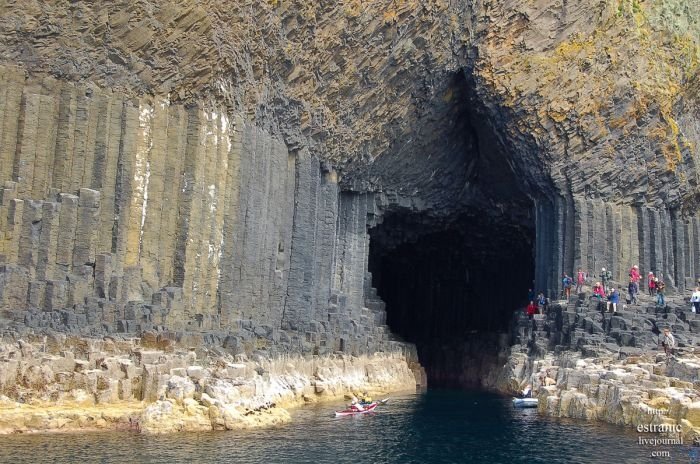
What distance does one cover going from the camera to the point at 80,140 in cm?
3578

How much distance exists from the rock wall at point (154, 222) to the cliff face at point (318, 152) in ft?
0.27

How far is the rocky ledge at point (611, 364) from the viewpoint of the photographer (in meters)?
30.5

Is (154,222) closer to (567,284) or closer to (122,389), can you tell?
(122,389)

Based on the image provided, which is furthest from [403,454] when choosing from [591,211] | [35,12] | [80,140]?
[591,211]

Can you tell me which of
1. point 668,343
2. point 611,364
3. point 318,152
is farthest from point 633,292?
point 318,152

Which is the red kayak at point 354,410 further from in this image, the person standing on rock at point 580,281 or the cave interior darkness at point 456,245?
the cave interior darkness at point 456,245

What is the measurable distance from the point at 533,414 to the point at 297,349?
10.9 meters

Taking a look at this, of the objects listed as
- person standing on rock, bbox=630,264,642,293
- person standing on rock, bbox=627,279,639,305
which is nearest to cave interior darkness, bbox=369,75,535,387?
person standing on rock, bbox=630,264,642,293

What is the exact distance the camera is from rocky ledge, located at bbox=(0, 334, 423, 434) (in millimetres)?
27938

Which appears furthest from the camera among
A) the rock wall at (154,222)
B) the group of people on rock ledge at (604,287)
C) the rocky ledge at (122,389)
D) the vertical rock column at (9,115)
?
the group of people on rock ledge at (604,287)

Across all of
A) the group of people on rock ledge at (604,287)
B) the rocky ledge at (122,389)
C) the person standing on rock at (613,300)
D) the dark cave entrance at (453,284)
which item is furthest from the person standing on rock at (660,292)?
the rocky ledge at (122,389)

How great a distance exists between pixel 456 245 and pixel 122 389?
37543mm

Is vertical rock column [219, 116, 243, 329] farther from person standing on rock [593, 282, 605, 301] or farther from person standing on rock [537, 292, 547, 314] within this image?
person standing on rock [593, 282, 605, 301]

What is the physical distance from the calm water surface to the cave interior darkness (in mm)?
20653
